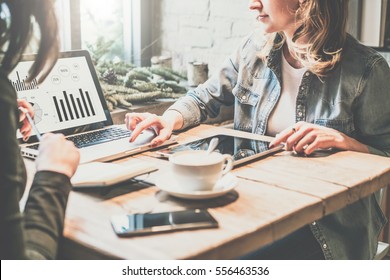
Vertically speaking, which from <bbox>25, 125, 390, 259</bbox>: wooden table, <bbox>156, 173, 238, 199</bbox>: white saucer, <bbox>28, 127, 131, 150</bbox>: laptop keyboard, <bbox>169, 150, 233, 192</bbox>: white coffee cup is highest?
<bbox>169, 150, 233, 192</bbox>: white coffee cup

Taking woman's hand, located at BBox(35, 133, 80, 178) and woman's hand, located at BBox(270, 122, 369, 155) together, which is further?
woman's hand, located at BBox(270, 122, 369, 155)

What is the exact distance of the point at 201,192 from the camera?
1.16 metres

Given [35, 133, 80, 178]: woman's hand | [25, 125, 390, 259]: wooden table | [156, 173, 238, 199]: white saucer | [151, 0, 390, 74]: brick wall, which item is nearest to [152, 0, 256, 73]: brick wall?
[151, 0, 390, 74]: brick wall

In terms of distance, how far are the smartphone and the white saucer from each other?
0.05 metres

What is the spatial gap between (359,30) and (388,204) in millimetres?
707

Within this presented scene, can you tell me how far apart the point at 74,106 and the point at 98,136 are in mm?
158

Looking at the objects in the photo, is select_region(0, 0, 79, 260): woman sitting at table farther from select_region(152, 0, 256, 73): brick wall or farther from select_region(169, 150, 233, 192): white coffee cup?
select_region(152, 0, 256, 73): brick wall

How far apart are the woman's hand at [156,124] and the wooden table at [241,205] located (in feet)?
0.31

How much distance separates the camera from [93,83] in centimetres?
186

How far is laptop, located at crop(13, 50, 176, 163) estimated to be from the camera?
164 cm

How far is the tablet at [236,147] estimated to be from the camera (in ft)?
4.91

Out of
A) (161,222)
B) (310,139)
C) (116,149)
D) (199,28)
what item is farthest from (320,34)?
(199,28)

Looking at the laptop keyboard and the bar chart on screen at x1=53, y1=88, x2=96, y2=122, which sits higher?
the bar chart on screen at x1=53, y1=88, x2=96, y2=122

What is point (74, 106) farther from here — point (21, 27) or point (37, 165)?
point (21, 27)
